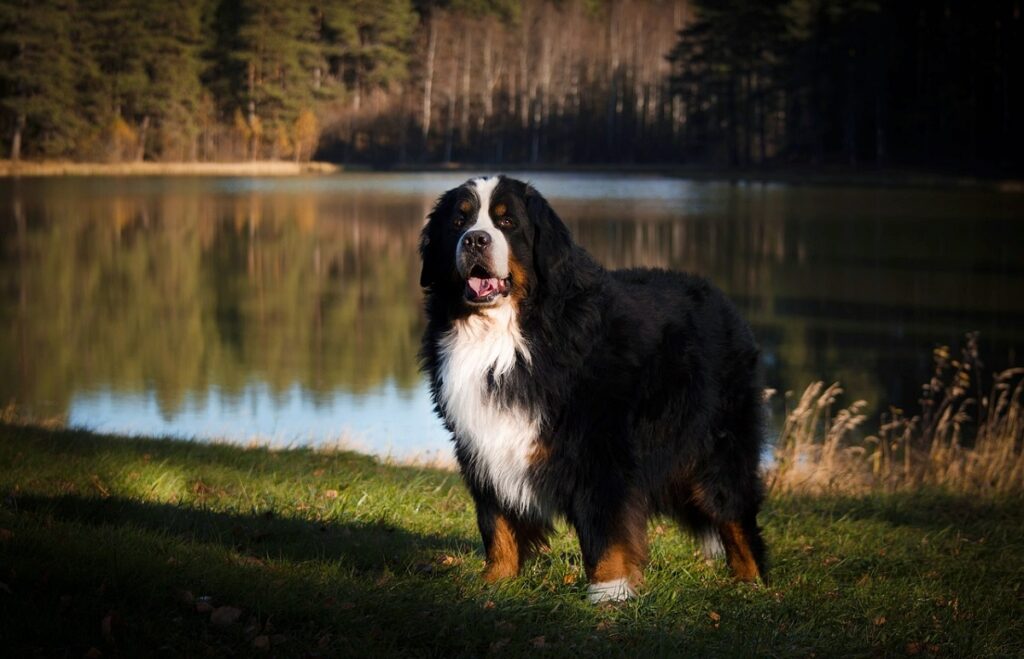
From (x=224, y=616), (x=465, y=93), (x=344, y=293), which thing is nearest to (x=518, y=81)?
(x=465, y=93)

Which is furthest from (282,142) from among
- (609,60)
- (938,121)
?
(938,121)

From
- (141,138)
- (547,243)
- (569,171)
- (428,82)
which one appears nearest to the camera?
(547,243)

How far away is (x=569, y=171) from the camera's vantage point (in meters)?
68.1

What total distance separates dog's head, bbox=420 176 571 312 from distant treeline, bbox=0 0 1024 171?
48093 mm

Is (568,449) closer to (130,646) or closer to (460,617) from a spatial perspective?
(460,617)

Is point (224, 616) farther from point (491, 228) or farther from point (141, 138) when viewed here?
point (141, 138)

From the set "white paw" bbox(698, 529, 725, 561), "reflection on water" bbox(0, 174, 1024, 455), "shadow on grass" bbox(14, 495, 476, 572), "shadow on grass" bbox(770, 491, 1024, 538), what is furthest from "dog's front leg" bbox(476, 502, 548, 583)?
"reflection on water" bbox(0, 174, 1024, 455)

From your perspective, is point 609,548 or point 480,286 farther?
point 609,548

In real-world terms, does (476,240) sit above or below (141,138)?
below

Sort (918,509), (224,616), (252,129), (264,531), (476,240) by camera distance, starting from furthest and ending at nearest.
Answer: (252,129), (918,509), (264,531), (476,240), (224,616)

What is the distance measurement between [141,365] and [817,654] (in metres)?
14.3

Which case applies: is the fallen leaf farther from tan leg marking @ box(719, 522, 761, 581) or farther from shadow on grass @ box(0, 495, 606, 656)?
tan leg marking @ box(719, 522, 761, 581)

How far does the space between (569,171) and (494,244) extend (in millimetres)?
64443

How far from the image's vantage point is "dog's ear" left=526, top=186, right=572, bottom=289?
178 inches
